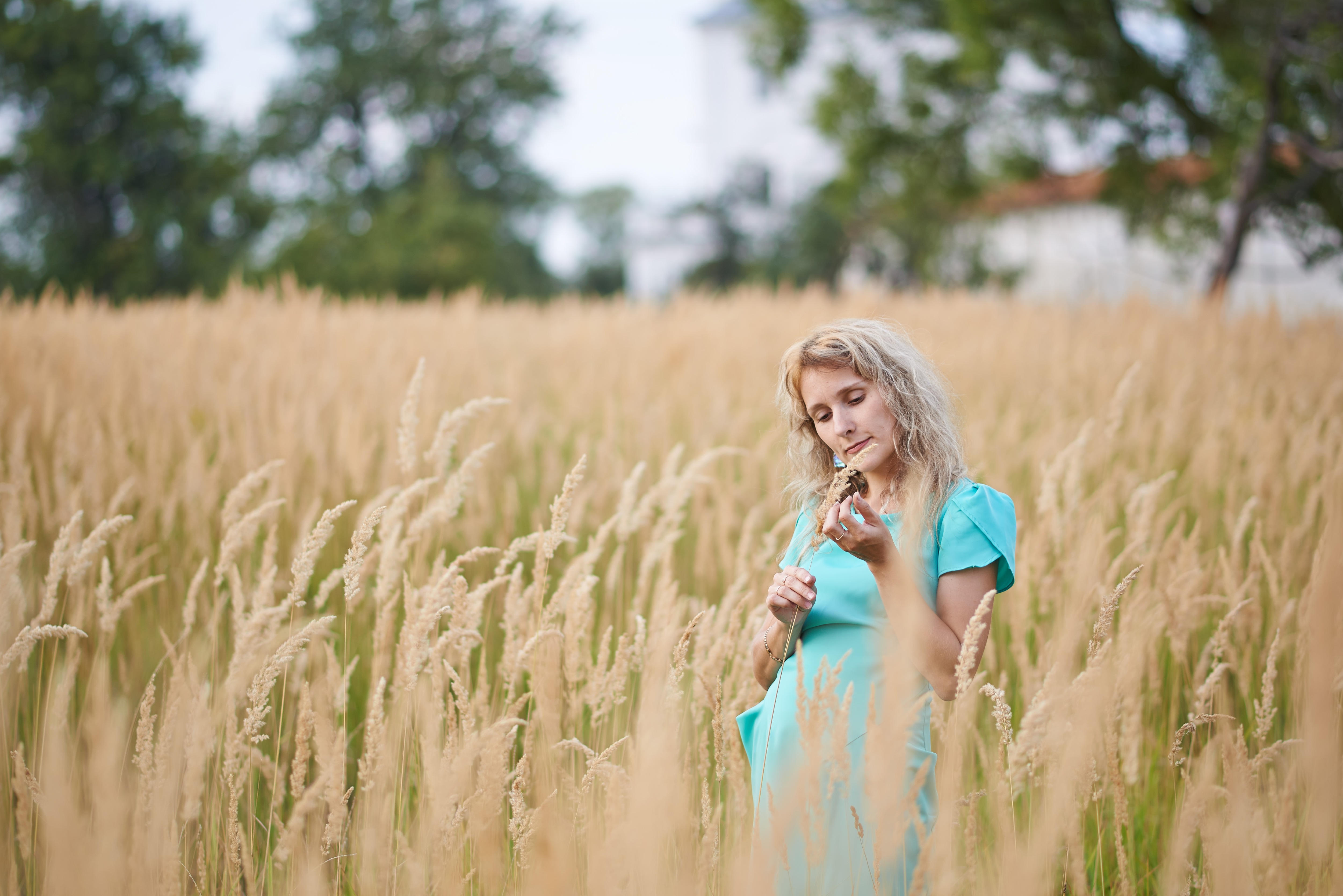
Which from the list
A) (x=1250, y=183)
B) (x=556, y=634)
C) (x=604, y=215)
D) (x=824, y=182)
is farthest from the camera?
(x=604, y=215)

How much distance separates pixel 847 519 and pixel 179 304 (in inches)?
300

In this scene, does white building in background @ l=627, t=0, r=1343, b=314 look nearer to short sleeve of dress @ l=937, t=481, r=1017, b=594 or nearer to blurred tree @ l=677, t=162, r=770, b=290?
blurred tree @ l=677, t=162, r=770, b=290

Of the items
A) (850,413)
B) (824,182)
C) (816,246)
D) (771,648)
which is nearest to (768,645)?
(771,648)

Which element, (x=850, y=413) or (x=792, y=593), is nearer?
(x=792, y=593)

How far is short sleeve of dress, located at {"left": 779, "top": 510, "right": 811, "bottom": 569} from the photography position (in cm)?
150

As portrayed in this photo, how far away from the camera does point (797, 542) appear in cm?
155

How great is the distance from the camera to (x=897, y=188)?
46.0ft

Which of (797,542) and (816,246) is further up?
(816,246)

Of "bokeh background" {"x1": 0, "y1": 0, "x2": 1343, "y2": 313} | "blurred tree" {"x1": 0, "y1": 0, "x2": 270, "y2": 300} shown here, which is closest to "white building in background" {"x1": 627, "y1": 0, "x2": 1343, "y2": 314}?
"bokeh background" {"x1": 0, "y1": 0, "x2": 1343, "y2": 313}

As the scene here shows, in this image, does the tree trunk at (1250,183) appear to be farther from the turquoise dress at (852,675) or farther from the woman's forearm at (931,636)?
the woman's forearm at (931,636)

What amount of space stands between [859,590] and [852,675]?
0.43ft

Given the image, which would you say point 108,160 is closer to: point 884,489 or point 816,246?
point 816,246

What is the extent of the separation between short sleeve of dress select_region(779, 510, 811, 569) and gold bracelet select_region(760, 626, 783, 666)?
0.36 ft

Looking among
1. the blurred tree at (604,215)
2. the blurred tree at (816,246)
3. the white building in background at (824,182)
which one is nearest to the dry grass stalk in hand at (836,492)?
the white building in background at (824,182)
